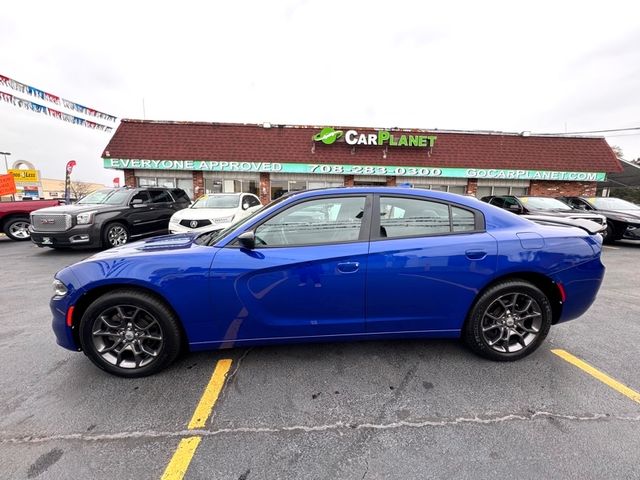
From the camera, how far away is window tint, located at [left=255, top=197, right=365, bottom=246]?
2539 mm

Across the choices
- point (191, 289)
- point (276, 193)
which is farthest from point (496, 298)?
point (276, 193)

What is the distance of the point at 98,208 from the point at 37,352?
18.3 ft

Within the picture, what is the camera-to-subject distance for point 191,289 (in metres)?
2.37

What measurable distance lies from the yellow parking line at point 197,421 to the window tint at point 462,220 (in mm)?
2343

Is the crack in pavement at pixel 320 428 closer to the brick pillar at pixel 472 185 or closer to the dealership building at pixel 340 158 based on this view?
the dealership building at pixel 340 158

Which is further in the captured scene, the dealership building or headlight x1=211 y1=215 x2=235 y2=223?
the dealership building

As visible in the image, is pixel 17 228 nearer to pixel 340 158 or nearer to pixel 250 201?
pixel 250 201

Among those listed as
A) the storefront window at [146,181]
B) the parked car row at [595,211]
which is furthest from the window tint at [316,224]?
the storefront window at [146,181]

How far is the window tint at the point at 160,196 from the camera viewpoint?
920 cm

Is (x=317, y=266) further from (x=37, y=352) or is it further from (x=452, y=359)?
(x=37, y=352)

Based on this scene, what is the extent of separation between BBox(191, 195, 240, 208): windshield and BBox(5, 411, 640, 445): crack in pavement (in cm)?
668

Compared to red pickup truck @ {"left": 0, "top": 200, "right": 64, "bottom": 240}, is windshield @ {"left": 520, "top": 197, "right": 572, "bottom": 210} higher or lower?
higher

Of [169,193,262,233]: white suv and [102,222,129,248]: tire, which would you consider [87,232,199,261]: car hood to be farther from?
[102,222,129,248]: tire

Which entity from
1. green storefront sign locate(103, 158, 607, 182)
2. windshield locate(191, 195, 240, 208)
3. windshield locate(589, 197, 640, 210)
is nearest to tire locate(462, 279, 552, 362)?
windshield locate(191, 195, 240, 208)
